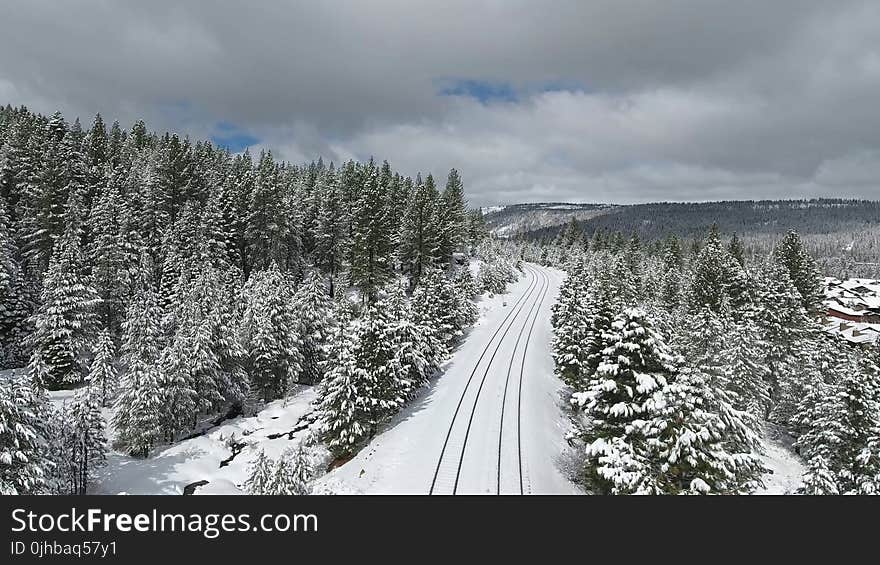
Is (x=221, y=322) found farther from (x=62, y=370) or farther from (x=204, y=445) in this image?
(x=62, y=370)

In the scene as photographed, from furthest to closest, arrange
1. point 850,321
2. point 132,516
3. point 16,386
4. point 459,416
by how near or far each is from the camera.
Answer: point 850,321 → point 459,416 → point 16,386 → point 132,516

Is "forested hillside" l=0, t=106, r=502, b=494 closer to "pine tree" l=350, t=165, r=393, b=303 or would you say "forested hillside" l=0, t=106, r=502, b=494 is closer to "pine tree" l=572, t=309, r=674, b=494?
"pine tree" l=350, t=165, r=393, b=303

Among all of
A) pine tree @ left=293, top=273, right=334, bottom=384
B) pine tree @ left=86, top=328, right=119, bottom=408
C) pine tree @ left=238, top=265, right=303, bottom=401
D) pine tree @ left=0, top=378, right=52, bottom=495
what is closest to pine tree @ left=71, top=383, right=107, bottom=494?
pine tree @ left=0, top=378, right=52, bottom=495

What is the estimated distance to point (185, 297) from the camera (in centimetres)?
3531

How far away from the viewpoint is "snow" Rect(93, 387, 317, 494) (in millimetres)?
21969

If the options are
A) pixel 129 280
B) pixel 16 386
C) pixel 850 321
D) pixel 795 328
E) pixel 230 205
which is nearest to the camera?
pixel 16 386

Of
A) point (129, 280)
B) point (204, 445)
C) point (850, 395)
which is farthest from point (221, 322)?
point (850, 395)

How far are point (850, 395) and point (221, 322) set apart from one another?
37.7m

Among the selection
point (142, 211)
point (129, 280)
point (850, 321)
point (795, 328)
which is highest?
A: point (142, 211)

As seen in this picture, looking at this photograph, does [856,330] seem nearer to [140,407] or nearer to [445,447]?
[445,447]

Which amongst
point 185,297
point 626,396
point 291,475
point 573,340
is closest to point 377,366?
point 291,475

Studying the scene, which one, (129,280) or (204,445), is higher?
(129,280)

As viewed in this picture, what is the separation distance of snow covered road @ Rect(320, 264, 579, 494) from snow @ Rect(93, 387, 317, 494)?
6399 millimetres

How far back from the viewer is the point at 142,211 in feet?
162
